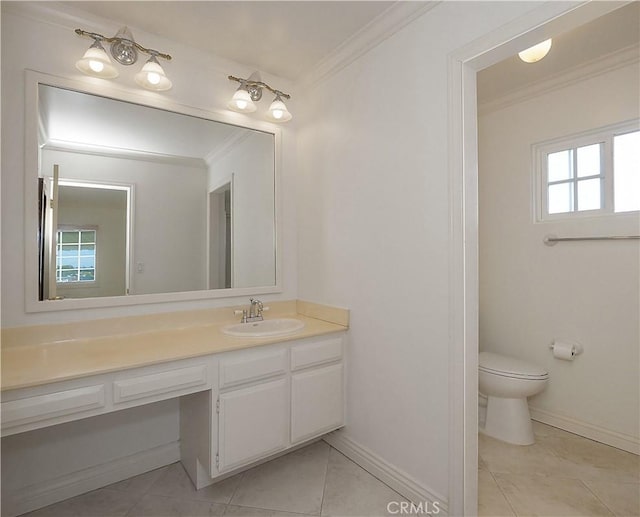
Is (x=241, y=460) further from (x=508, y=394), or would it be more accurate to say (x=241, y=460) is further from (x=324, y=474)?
(x=508, y=394)

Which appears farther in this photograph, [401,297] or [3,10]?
[401,297]

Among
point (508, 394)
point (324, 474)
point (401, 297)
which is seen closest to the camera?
point (401, 297)

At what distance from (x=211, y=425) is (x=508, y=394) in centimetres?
182

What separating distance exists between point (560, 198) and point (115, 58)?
290 cm

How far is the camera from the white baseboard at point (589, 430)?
6.82 feet

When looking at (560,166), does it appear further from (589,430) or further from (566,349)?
(589,430)

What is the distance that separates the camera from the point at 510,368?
2.24 m

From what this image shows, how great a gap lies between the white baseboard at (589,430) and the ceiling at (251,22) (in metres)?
2.81

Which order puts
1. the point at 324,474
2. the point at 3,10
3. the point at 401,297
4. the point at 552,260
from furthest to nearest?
the point at 552,260 < the point at 324,474 < the point at 401,297 < the point at 3,10

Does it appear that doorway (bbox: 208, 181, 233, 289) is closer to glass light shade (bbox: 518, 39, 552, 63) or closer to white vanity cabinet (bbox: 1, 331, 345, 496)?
white vanity cabinet (bbox: 1, 331, 345, 496)

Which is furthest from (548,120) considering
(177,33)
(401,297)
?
(177,33)

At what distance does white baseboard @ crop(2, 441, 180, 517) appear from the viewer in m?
1.58

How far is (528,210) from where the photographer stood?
8.41 feet

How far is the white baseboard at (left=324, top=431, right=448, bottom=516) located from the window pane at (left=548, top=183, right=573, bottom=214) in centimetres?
205
